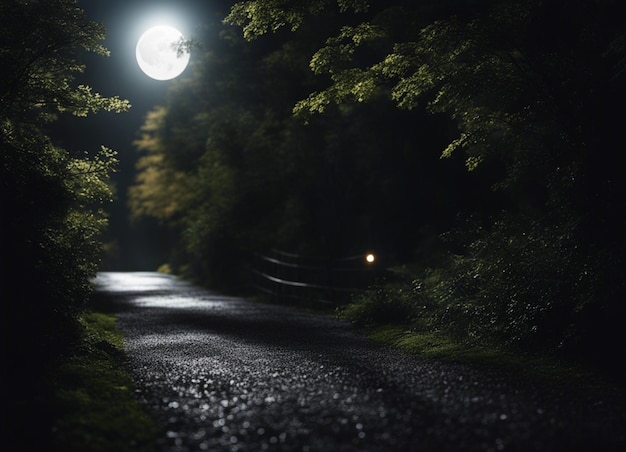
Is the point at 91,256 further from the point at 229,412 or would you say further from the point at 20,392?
the point at 229,412

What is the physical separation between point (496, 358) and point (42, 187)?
5981 millimetres

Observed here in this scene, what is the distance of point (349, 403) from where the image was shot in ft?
19.3

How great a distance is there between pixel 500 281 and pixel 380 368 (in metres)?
2.54

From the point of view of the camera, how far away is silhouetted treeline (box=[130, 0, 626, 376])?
8.29 meters

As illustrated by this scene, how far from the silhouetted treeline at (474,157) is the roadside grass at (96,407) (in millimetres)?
4837

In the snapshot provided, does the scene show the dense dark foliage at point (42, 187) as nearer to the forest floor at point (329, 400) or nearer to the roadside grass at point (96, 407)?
the roadside grass at point (96, 407)

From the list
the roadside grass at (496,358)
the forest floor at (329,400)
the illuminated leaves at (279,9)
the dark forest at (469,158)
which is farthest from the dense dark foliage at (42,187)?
the roadside grass at (496,358)

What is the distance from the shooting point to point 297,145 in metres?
24.1

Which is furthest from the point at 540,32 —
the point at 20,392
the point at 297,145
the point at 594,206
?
the point at 297,145

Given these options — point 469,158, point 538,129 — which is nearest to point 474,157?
point 469,158

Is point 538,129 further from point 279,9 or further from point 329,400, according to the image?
point 329,400

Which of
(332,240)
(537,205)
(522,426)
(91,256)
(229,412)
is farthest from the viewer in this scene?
(332,240)

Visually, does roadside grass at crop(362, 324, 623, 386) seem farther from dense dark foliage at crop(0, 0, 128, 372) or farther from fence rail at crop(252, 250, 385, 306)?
fence rail at crop(252, 250, 385, 306)

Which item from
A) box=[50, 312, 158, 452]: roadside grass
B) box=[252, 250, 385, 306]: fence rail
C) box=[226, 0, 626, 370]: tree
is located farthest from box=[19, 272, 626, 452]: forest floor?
box=[252, 250, 385, 306]: fence rail
